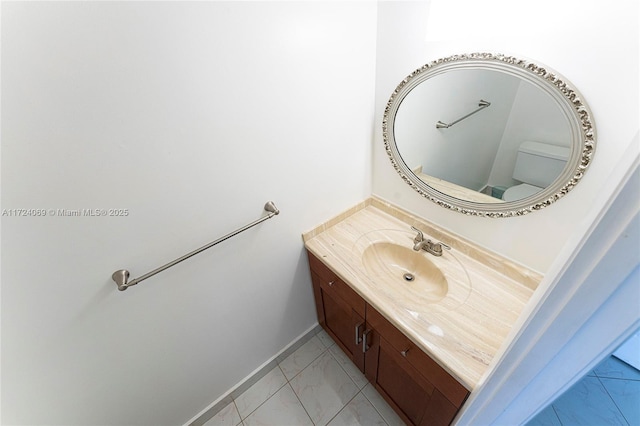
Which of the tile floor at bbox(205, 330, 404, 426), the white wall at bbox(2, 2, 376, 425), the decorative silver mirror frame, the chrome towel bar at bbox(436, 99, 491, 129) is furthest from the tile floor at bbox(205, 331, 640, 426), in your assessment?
the chrome towel bar at bbox(436, 99, 491, 129)

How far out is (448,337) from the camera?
2.53 feet

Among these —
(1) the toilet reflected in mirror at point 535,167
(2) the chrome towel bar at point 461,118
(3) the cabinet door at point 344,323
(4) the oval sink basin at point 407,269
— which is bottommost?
(3) the cabinet door at point 344,323

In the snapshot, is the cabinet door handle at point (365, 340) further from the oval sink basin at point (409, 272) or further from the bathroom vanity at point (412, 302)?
the oval sink basin at point (409, 272)

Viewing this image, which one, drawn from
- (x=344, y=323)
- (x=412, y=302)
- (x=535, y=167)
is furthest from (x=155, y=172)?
(x=535, y=167)

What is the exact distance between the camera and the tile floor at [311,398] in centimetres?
124

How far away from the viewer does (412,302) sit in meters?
0.90

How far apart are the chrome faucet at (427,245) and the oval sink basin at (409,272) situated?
0.06ft

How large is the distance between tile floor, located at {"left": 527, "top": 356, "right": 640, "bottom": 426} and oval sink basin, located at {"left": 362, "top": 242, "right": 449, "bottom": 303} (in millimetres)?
898

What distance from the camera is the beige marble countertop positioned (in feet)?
2.41

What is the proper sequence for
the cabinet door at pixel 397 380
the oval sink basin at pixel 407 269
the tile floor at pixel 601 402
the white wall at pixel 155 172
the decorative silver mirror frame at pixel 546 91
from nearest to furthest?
the white wall at pixel 155 172, the decorative silver mirror frame at pixel 546 91, the cabinet door at pixel 397 380, the oval sink basin at pixel 407 269, the tile floor at pixel 601 402

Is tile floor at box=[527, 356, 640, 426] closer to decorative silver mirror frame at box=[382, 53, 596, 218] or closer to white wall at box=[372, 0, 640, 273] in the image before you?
white wall at box=[372, 0, 640, 273]

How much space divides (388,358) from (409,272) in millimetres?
383

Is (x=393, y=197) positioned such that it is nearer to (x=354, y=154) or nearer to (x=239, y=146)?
(x=354, y=154)

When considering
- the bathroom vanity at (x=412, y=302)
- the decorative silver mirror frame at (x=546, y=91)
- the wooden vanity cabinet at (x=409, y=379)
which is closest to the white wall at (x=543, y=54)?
the decorative silver mirror frame at (x=546, y=91)
